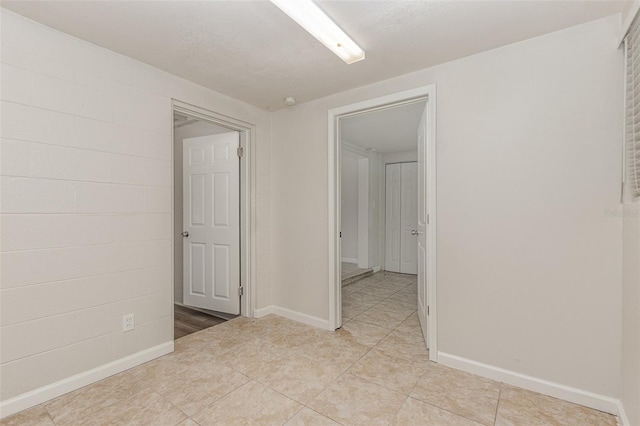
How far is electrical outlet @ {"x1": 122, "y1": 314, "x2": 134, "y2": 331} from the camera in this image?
212 centimetres

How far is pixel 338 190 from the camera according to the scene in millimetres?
2877

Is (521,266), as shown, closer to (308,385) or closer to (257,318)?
(308,385)

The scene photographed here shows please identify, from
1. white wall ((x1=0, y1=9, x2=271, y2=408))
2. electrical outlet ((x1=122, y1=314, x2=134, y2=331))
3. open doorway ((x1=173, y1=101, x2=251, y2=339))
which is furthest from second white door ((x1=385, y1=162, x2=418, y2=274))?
electrical outlet ((x1=122, y1=314, x2=134, y2=331))

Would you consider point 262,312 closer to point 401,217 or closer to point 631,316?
point 631,316

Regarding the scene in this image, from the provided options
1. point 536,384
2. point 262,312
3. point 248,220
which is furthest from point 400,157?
point 536,384

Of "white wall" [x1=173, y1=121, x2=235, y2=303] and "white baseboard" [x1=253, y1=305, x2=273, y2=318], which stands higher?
"white wall" [x1=173, y1=121, x2=235, y2=303]

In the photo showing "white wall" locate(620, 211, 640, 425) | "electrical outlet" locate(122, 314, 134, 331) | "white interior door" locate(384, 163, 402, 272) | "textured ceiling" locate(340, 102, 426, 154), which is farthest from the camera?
"white interior door" locate(384, 163, 402, 272)

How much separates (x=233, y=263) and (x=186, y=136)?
1.91 metres

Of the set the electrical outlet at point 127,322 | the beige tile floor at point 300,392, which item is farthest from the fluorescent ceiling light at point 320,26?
the electrical outlet at point 127,322

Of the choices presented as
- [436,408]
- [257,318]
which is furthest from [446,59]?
[257,318]

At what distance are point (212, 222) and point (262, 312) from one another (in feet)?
3.94

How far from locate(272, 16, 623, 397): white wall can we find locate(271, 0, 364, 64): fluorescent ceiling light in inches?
30.3

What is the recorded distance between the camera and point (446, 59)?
2164 millimetres

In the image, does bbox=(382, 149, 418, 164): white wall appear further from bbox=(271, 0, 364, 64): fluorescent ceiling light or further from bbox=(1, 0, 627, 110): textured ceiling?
bbox=(271, 0, 364, 64): fluorescent ceiling light
